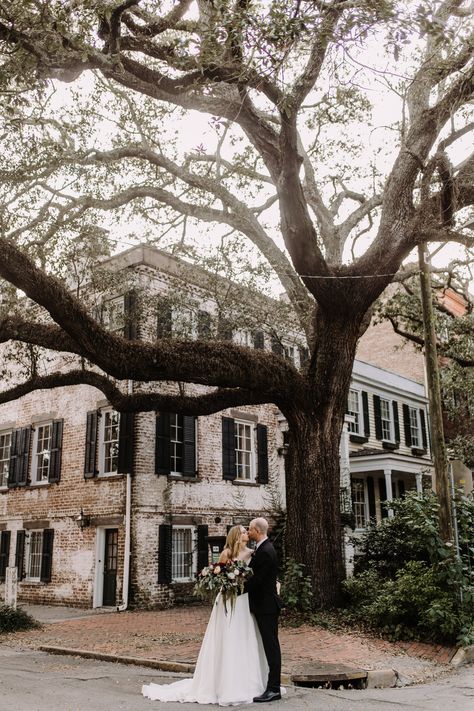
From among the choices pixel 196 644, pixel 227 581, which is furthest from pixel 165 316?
pixel 227 581

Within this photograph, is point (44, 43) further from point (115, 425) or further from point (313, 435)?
point (115, 425)

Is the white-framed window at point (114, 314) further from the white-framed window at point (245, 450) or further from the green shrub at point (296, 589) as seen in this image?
the green shrub at point (296, 589)

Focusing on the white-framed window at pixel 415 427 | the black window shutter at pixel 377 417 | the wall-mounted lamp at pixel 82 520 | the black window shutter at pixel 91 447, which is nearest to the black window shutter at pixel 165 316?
the black window shutter at pixel 91 447

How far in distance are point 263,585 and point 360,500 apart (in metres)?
19.1

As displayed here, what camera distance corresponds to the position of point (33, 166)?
13000 mm

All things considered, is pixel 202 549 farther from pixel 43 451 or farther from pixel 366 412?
pixel 366 412

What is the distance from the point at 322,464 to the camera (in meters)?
12.3

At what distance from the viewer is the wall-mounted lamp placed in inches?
652

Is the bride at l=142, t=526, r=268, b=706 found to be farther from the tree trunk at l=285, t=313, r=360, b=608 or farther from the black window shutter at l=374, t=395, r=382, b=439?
the black window shutter at l=374, t=395, r=382, b=439

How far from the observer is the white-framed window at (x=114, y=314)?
15512 millimetres

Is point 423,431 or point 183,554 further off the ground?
point 423,431

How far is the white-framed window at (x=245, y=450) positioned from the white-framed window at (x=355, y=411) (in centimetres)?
594

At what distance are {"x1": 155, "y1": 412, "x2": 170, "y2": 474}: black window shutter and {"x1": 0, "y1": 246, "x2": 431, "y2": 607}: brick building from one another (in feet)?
0.12

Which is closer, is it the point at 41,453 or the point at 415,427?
the point at 41,453
